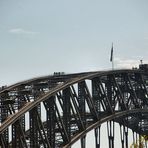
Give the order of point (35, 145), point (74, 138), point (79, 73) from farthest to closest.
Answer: point (79, 73) < point (74, 138) < point (35, 145)

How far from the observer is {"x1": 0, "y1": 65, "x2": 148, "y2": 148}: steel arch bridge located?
63.3 meters

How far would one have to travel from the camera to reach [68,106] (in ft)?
242

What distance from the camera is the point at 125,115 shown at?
95000 millimetres

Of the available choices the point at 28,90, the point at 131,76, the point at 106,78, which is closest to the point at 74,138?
the point at 28,90

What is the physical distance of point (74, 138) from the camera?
74938mm

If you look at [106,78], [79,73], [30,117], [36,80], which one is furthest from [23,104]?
[106,78]

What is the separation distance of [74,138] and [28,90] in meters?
11.4

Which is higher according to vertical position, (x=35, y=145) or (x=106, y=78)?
(x=106, y=78)

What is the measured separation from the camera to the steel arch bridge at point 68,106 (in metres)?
63.3

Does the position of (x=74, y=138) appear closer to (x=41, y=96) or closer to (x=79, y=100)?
(x=79, y=100)

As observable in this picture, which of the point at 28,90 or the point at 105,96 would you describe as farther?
the point at 105,96

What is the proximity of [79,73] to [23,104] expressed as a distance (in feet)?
66.5

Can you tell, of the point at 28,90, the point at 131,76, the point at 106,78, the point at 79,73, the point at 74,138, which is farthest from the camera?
the point at 131,76

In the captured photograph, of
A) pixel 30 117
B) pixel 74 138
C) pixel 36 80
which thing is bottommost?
pixel 74 138
